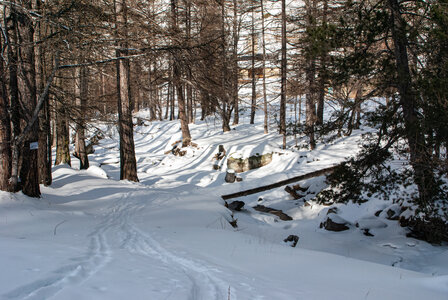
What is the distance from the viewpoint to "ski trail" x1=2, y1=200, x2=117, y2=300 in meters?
2.27

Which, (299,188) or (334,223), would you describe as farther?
(299,188)

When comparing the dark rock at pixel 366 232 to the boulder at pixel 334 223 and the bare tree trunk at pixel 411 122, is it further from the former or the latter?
the bare tree trunk at pixel 411 122

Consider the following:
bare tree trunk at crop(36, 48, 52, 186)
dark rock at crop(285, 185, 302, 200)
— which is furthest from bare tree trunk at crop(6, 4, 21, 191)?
dark rock at crop(285, 185, 302, 200)

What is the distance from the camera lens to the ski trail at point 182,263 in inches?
111

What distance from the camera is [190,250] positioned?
4.70 meters

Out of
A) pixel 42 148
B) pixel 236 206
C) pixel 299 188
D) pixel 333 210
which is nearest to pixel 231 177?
pixel 299 188

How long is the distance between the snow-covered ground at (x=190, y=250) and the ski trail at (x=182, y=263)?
0.01 m

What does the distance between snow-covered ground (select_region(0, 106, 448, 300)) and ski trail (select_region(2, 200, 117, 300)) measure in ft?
0.04

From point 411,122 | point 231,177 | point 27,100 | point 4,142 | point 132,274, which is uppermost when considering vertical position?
point 27,100

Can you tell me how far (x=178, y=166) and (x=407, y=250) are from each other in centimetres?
1573

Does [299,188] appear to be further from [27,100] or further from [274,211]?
[27,100]

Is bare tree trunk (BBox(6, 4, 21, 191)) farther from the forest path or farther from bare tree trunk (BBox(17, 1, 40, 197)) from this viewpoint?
the forest path

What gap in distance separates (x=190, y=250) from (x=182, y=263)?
2.87ft

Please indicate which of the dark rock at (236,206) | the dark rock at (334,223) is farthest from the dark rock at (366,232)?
the dark rock at (236,206)
